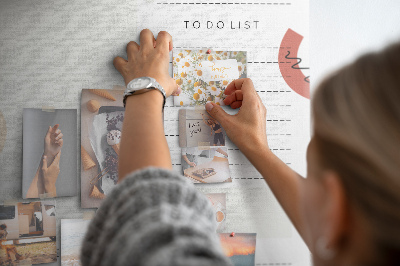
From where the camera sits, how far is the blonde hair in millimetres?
344

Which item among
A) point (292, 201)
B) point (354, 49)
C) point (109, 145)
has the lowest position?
point (292, 201)

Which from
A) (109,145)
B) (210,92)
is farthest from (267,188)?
(109,145)

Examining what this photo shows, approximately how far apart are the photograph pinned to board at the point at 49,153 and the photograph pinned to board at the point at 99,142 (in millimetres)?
24

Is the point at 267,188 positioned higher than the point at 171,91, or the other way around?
the point at 171,91

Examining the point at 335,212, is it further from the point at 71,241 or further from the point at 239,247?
the point at 71,241

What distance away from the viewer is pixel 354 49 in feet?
2.84

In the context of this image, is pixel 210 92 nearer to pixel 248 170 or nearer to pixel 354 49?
pixel 248 170

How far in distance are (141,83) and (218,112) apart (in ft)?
0.70

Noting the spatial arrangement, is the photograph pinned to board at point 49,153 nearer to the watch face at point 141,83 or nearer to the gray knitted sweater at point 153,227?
the watch face at point 141,83

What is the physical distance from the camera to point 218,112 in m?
0.82

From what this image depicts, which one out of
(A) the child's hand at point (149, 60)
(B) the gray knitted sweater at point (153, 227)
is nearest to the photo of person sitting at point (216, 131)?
(A) the child's hand at point (149, 60)

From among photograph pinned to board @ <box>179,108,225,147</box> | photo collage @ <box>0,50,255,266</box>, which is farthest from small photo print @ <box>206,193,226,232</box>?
photograph pinned to board @ <box>179,108,225,147</box>

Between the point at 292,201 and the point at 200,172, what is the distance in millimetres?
216

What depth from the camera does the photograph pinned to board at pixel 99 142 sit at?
31.2 inches
